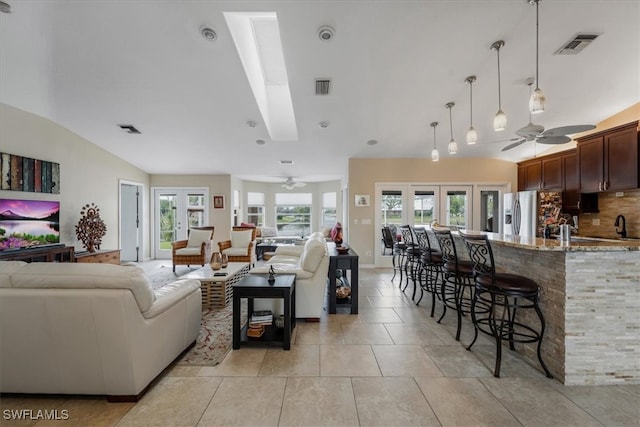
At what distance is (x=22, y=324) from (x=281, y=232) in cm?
840

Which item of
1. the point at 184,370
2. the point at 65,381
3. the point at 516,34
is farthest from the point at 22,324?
the point at 516,34

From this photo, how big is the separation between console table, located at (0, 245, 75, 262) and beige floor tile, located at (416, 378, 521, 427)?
16.9 feet

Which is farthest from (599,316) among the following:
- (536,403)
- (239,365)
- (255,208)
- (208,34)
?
(255,208)

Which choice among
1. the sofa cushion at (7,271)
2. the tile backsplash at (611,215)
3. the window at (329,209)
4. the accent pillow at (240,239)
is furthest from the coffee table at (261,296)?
the window at (329,209)

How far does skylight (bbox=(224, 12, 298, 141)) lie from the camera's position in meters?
3.20

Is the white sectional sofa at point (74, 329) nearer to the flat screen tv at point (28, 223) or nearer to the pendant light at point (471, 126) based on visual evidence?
the flat screen tv at point (28, 223)

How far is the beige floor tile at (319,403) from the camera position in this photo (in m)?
1.66

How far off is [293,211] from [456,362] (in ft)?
26.8

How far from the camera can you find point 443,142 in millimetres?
5477

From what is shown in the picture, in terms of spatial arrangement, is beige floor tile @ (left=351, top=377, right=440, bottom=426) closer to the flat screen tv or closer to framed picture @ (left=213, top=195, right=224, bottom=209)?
the flat screen tv

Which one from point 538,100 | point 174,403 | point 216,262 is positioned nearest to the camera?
point 174,403

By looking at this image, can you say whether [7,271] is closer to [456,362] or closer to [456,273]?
[456,362]

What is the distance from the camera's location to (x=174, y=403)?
71.0 inches

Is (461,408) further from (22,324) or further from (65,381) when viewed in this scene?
(22,324)
